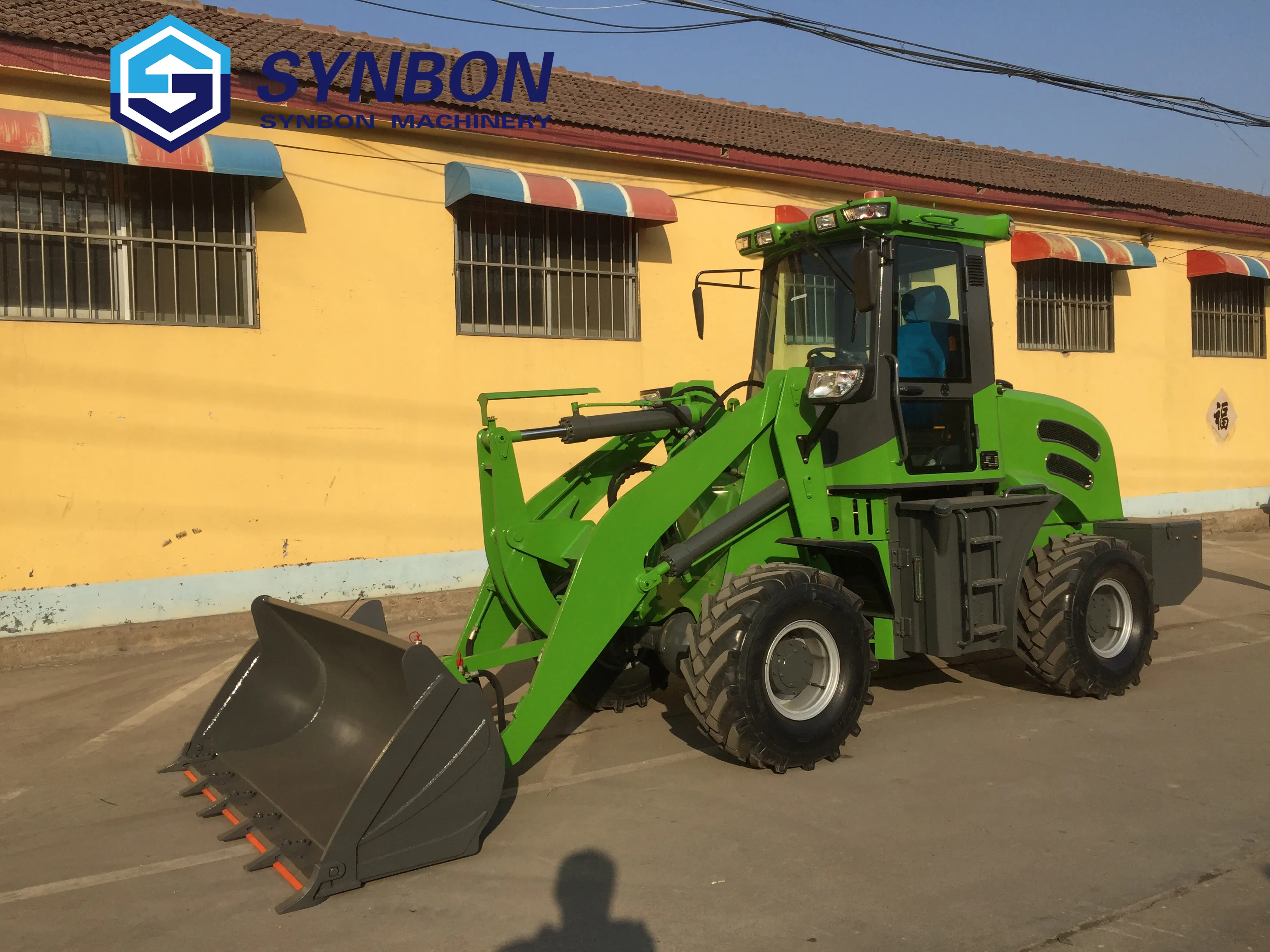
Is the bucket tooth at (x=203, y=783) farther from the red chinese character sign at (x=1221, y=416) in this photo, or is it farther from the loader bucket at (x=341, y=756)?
the red chinese character sign at (x=1221, y=416)

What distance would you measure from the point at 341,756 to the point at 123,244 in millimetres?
5904

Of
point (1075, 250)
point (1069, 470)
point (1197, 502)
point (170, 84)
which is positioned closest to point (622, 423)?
point (1069, 470)

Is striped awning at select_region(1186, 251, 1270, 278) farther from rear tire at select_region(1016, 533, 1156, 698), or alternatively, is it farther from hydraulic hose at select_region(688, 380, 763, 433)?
hydraulic hose at select_region(688, 380, 763, 433)

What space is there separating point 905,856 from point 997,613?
237 cm

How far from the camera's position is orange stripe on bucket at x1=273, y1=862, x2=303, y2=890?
4.02 metres

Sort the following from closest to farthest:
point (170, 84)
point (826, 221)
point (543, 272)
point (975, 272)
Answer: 1. point (826, 221)
2. point (975, 272)
3. point (170, 84)
4. point (543, 272)

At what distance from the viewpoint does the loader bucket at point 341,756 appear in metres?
4.08

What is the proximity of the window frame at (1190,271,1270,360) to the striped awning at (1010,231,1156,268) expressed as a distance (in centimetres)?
219

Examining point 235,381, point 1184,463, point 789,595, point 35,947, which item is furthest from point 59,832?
point 1184,463

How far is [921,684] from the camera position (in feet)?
23.8

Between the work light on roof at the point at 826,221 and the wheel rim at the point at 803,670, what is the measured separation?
2.32m

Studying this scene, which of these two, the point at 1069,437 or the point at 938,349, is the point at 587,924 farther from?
the point at 1069,437

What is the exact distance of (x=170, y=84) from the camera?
8.94 metres

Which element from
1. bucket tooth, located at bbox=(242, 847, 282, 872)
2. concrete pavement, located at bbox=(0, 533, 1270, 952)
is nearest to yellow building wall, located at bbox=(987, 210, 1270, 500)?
concrete pavement, located at bbox=(0, 533, 1270, 952)
